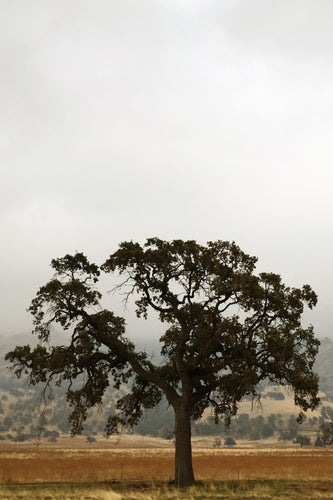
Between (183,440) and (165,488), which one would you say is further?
(183,440)

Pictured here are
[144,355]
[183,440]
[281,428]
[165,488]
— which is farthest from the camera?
[281,428]

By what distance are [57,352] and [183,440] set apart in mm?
8830

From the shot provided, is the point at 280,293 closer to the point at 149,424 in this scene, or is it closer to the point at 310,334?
the point at 310,334

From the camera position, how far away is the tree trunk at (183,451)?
24906mm

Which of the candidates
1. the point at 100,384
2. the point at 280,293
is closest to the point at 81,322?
the point at 100,384

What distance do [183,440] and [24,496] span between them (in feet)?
29.7

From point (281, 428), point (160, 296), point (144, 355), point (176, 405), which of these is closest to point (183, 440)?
point (176, 405)

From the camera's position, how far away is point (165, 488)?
23.5 m

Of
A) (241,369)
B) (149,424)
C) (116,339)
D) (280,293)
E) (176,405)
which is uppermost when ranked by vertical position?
(280,293)

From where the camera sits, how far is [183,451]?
25203mm

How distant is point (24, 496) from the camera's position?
2036 centimetres

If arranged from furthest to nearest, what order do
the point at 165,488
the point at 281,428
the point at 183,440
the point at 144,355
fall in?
1. the point at 281,428
2. the point at 144,355
3. the point at 183,440
4. the point at 165,488

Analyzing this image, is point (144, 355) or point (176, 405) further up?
point (144, 355)

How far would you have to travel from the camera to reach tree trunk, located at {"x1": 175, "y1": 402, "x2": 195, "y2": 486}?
24906 millimetres
